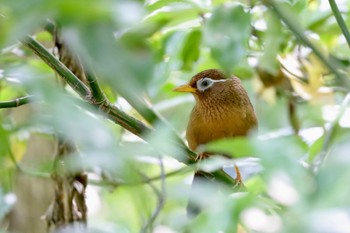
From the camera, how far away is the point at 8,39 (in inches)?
21.8

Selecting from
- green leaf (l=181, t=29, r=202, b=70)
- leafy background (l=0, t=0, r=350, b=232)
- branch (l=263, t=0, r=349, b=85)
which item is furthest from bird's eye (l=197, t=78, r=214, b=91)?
branch (l=263, t=0, r=349, b=85)

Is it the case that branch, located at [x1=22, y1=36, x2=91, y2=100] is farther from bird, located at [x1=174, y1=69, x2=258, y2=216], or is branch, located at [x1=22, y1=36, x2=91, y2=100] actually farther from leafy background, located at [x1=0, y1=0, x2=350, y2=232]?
bird, located at [x1=174, y1=69, x2=258, y2=216]

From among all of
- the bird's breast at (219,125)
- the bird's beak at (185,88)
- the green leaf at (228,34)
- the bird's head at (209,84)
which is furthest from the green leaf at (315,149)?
the bird's head at (209,84)

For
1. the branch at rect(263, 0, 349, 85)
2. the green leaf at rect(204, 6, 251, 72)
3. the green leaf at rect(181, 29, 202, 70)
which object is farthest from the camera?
the green leaf at rect(181, 29, 202, 70)

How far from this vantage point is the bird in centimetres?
268

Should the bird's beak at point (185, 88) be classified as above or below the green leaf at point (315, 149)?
below

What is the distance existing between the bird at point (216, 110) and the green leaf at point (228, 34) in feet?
2.75

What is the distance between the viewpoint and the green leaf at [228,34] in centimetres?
164

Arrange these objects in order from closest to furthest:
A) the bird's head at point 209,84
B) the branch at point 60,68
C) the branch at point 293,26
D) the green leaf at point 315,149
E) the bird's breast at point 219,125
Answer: the branch at point 60,68 < the branch at point 293,26 < the green leaf at point 315,149 < the bird's breast at point 219,125 < the bird's head at point 209,84

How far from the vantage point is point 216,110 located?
2.83m

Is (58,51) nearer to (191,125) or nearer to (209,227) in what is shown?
(191,125)

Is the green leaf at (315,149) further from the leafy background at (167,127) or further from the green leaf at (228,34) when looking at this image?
the green leaf at (228,34)

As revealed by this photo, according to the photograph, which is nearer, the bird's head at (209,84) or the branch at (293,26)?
the branch at (293,26)

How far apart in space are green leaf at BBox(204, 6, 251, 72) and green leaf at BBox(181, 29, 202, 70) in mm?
437
